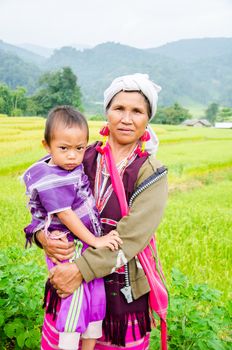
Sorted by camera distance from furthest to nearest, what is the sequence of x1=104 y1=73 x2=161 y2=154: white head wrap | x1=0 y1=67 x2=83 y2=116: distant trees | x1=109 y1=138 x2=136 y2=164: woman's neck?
x1=0 y1=67 x2=83 y2=116: distant trees < x1=109 y1=138 x2=136 y2=164: woman's neck < x1=104 y1=73 x2=161 y2=154: white head wrap

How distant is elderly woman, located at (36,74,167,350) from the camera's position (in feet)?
6.52

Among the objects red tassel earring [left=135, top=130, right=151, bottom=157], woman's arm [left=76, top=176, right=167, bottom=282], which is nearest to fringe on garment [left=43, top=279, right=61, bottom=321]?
woman's arm [left=76, top=176, right=167, bottom=282]

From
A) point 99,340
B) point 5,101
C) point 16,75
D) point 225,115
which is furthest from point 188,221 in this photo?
point 16,75

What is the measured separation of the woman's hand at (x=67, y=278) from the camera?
1.98 meters

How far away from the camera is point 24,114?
51.4 meters

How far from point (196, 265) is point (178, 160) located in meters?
12.9

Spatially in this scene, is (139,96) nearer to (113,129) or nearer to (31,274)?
(113,129)

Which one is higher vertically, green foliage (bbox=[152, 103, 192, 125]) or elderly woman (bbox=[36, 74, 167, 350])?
elderly woman (bbox=[36, 74, 167, 350])

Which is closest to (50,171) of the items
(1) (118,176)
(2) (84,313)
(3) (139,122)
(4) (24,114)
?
(1) (118,176)

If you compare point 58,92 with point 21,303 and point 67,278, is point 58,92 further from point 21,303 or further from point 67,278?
point 67,278

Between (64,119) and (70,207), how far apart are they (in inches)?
17.0

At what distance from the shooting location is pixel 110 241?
1982 millimetres

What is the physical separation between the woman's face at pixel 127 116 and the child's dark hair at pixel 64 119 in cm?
16

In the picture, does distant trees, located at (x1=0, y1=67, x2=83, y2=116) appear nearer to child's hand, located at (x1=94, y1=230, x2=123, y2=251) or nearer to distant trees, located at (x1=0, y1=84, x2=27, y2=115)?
distant trees, located at (x1=0, y1=84, x2=27, y2=115)
